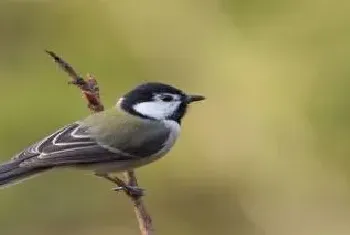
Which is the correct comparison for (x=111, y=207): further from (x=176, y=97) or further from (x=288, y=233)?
(x=176, y=97)

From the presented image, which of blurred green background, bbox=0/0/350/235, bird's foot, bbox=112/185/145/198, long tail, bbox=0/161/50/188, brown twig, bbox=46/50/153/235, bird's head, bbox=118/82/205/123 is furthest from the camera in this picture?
blurred green background, bbox=0/0/350/235

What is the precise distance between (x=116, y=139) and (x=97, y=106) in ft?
0.58

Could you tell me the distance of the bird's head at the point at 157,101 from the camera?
11.9 feet

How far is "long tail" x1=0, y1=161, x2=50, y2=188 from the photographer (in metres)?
3.33

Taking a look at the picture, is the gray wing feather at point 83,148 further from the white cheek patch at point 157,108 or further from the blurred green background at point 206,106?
the blurred green background at point 206,106

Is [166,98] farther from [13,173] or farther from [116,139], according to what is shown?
[13,173]

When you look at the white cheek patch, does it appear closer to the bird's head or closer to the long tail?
the bird's head

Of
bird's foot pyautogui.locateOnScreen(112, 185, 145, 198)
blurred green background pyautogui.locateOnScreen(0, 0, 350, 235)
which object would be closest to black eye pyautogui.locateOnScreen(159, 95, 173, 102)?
bird's foot pyautogui.locateOnScreen(112, 185, 145, 198)

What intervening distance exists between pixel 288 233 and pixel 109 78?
159 cm

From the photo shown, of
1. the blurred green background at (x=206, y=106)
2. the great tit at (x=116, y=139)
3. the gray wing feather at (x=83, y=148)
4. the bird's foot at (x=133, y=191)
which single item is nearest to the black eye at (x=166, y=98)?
the great tit at (x=116, y=139)

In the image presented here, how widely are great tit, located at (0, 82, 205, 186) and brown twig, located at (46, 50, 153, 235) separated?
8 centimetres

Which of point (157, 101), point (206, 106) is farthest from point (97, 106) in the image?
point (206, 106)

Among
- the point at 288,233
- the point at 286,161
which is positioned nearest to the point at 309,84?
the point at 286,161

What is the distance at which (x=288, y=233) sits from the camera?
521cm
